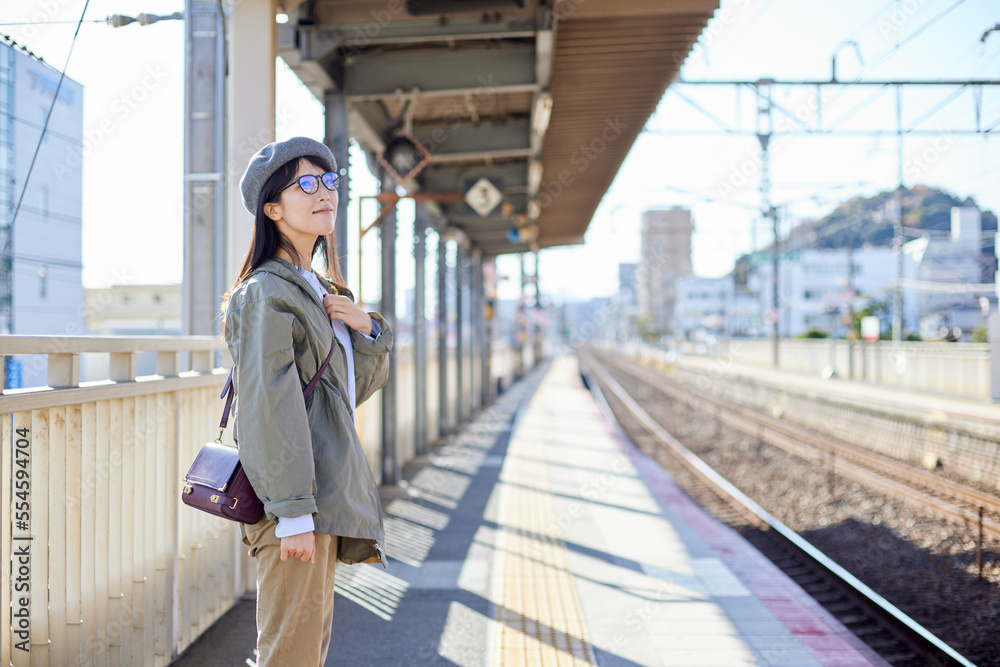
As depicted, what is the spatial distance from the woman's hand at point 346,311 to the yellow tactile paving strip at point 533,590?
75.8 inches

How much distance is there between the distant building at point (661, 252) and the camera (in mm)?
121812

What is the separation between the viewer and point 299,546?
1973 mm

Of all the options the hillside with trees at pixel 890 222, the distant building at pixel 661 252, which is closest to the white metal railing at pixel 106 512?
the hillside with trees at pixel 890 222

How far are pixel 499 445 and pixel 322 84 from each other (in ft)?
21.3

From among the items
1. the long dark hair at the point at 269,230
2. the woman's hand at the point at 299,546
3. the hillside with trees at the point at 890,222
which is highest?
the hillside with trees at the point at 890,222

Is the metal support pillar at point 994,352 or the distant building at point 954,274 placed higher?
the distant building at point 954,274

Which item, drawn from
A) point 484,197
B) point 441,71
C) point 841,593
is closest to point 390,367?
point 484,197

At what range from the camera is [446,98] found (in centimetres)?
847

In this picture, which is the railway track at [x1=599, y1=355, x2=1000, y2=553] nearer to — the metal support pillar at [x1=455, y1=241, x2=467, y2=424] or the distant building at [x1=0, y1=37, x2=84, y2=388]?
the metal support pillar at [x1=455, y1=241, x2=467, y2=424]

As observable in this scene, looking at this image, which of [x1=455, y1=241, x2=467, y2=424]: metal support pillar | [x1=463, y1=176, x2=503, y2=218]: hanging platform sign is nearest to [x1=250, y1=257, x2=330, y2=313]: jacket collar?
[x1=463, y1=176, x2=503, y2=218]: hanging platform sign

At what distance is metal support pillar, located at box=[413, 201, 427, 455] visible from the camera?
10.2 metres

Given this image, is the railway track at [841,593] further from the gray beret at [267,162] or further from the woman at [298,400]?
the gray beret at [267,162]

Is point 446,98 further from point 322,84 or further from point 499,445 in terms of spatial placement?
point 499,445

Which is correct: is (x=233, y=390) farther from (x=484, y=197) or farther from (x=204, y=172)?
(x=484, y=197)
